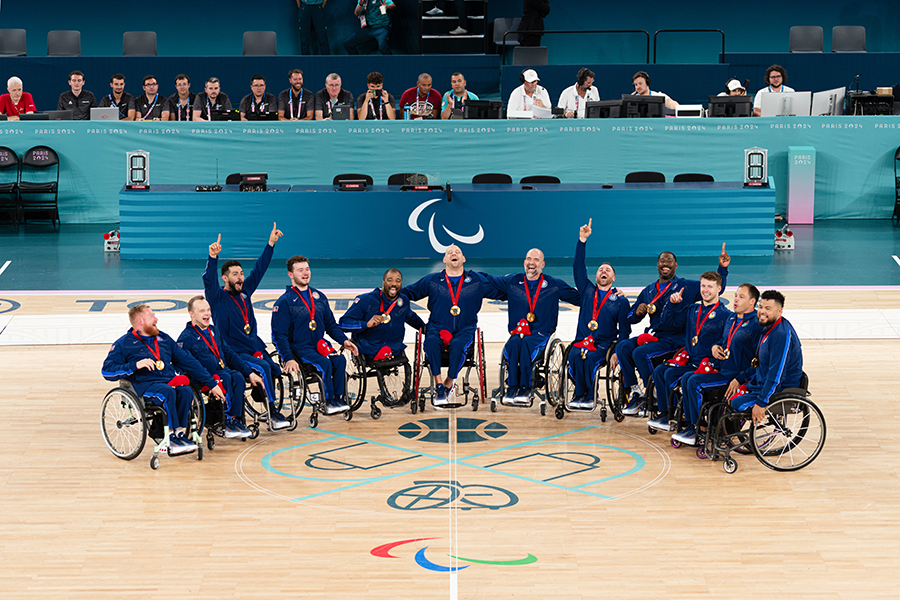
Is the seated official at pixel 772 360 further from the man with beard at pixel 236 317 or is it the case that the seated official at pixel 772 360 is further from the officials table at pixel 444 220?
the officials table at pixel 444 220

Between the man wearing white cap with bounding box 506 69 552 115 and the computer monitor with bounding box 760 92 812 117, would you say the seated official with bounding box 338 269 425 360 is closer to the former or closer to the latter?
the man wearing white cap with bounding box 506 69 552 115

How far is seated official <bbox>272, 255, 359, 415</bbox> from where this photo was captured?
8273 mm

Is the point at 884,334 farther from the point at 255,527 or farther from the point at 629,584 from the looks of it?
the point at 255,527

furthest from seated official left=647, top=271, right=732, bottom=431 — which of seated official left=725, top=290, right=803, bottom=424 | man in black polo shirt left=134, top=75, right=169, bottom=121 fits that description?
man in black polo shirt left=134, top=75, right=169, bottom=121

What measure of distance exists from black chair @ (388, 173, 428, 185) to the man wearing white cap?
8.38 feet

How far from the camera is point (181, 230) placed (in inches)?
544

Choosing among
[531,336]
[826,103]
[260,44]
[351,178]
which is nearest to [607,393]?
[531,336]

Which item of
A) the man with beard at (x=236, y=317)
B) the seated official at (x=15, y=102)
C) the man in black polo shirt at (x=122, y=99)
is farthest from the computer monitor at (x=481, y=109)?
the man with beard at (x=236, y=317)

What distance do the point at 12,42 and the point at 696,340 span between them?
15257 millimetres

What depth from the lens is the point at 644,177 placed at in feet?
48.6

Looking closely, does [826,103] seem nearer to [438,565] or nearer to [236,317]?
[236,317]

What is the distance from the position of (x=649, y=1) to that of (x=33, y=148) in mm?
13053

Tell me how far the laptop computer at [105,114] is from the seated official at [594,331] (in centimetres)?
966

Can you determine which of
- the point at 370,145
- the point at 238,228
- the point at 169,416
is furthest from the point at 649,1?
the point at 169,416
